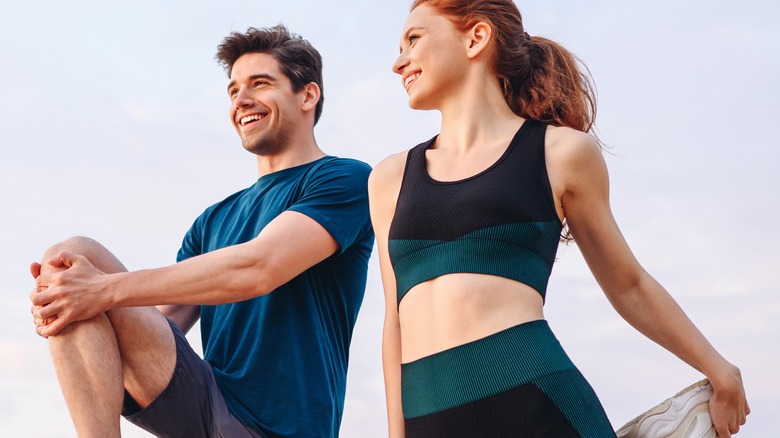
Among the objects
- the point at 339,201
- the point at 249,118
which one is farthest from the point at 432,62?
the point at 249,118

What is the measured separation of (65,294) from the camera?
142 inches

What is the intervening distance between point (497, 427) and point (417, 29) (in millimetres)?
1357

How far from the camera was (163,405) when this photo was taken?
3857 millimetres

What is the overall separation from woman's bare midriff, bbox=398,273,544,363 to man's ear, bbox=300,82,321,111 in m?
2.02

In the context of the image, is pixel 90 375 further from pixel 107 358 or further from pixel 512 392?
pixel 512 392

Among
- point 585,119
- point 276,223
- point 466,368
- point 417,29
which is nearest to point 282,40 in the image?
point 276,223

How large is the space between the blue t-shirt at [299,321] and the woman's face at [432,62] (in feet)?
2.98

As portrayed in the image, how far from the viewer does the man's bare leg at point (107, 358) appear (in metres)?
3.59

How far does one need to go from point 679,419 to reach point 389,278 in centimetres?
98

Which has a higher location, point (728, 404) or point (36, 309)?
point (36, 309)

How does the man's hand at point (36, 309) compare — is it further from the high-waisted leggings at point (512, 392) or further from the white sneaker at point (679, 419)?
the white sneaker at point (679, 419)

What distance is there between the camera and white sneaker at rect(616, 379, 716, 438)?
3.05m

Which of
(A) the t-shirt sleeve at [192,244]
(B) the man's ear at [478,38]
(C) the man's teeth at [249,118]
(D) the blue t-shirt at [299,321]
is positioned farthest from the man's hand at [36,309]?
(B) the man's ear at [478,38]

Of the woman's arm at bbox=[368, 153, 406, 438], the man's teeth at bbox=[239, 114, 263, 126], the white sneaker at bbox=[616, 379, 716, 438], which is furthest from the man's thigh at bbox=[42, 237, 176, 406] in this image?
the white sneaker at bbox=[616, 379, 716, 438]
